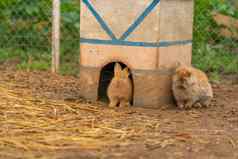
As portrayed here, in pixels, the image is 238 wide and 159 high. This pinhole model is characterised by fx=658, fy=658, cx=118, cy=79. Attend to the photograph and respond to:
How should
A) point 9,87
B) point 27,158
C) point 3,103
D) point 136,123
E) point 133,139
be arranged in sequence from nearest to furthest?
point 27,158 → point 133,139 → point 136,123 → point 3,103 → point 9,87

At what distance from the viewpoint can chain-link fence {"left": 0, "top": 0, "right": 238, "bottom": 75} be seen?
9.35m

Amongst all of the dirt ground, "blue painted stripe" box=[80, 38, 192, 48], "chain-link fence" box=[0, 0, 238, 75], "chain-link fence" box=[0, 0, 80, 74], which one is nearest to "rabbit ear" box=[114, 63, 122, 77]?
"blue painted stripe" box=[80, 38, 192, 48]

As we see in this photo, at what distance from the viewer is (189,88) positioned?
6.75 m

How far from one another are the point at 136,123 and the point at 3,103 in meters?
1.38

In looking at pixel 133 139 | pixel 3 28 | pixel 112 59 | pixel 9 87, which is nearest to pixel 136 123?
pixel 133 139

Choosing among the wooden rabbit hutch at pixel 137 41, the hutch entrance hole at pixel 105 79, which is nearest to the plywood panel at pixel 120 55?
the wooden rabbit hutch at pixel 137 41

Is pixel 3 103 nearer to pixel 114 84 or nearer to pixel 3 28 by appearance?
pixel 114 84

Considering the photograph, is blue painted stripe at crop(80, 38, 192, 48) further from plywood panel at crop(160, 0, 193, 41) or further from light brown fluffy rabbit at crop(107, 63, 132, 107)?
light brown fluffy rabbit at crop(107, 63, 132, 107)

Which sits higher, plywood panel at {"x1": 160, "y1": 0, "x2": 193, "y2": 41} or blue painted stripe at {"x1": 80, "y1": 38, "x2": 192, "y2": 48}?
plywood panel at {"x1": 160, "y1": 0, "x2": 193, "y2": 41}

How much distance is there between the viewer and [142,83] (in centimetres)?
670

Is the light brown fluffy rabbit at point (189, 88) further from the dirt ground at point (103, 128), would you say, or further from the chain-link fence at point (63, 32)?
the chain-link fence at point (63, 32)

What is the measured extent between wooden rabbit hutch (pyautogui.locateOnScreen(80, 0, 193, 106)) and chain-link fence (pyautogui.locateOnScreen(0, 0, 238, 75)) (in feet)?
7.10

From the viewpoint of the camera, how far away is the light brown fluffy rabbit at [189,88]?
6.68 metres

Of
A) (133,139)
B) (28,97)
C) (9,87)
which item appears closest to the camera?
(133,139)
